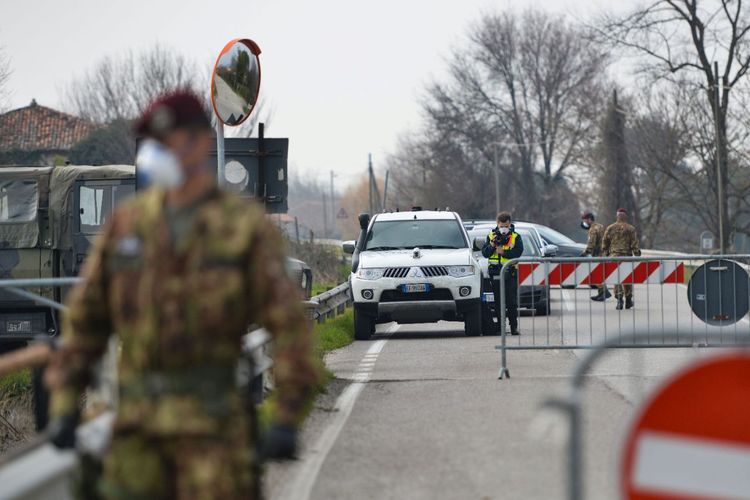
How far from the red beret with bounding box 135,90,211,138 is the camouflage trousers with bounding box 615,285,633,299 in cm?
1004

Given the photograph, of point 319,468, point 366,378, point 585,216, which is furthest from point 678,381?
point 585,216

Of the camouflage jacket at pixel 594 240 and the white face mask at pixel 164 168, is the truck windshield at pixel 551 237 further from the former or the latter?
the white face mask at pixel 164 168

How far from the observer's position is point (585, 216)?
94.2ft

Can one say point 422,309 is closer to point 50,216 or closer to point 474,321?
point 474,321

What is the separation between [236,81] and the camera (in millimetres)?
11023

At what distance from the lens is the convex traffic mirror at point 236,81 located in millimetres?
10867

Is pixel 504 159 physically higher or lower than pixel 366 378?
higher

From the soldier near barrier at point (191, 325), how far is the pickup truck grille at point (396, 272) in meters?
14.8

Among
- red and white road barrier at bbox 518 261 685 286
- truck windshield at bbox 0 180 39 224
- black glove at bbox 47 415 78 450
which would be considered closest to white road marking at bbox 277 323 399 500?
red and white road barrier at bbox 518 261 685 286

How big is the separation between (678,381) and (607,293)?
972 centimetres

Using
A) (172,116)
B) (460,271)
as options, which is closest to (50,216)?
(460,271)

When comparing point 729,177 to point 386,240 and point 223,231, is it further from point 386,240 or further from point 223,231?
point 223,231

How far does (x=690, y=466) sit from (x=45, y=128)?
84163mm

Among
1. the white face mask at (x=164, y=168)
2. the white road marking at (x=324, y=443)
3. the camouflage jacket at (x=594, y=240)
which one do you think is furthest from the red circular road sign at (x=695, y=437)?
the camouflage jacket at (x=594, y=240)
